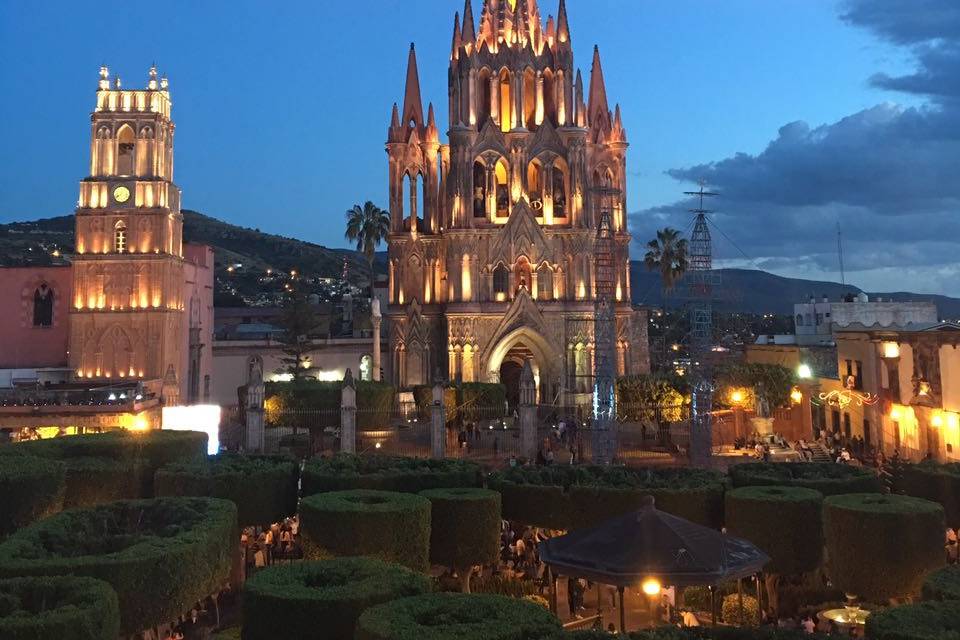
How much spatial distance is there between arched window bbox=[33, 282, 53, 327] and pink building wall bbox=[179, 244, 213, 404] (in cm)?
867

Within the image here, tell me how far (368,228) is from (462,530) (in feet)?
176

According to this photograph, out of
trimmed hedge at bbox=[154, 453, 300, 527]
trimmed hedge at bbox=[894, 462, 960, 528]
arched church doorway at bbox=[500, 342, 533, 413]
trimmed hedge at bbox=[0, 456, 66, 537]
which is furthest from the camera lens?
arched church doorway at bbox=[500, 342, 533, 413]

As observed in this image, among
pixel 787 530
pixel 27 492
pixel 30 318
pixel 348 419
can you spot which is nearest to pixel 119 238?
pixel 30 318

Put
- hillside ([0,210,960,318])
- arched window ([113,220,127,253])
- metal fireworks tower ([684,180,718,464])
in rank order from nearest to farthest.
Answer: metal fireworks tower ([684,180,718,464]) → arched window ([113,220,127,253]) → hillside ([0,210,960,318])

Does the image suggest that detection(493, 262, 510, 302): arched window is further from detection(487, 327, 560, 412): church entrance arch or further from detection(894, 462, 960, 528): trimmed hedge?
detection(894, 462, 960, 528): trimmed hedge

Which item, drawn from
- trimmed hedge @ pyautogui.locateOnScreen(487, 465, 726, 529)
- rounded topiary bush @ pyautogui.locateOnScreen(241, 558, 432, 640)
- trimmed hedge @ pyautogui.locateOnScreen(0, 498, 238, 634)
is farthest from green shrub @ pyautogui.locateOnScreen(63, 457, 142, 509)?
rounded topiary bush @ pyautogui.locateOnScreen(241, 558, 432, 640)

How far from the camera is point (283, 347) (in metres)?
57.1

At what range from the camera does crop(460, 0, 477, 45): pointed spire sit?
186 ft

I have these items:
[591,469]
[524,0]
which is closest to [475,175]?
[524,0]

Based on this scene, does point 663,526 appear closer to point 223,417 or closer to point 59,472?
point 59,472

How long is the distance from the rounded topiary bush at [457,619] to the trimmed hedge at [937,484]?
1535 centimetres

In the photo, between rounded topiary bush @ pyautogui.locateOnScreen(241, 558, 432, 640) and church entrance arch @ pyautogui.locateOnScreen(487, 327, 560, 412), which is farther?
church entrance arch @ pyautogui.locateOnScreen(487, 327, 560, 412)

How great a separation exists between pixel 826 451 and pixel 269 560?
88.3ft

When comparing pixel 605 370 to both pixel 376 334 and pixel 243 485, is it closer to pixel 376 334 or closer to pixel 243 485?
pixel 376 334
